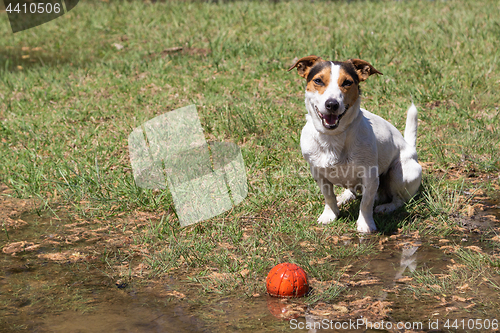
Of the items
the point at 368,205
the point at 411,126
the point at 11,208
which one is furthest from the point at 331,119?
the point at 11,208

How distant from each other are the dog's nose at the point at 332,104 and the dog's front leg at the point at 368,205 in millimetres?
808

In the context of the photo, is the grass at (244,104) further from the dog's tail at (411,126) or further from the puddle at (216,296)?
the dog's tail at (411,126)

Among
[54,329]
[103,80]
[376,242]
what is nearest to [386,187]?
[376,242]

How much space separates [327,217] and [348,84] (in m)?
1.34

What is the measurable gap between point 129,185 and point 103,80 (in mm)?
3442

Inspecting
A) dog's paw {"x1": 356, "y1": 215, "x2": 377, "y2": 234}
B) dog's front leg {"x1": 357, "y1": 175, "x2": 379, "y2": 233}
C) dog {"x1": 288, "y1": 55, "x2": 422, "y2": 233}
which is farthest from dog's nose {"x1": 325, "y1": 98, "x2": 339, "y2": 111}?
dog's paw {"x1": 356, "y1": 215, "x2": 377, "y2": 234}

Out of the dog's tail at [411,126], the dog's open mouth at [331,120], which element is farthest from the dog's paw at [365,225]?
the dog's tail at [411,126]

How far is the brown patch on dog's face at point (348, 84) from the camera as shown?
418 cm

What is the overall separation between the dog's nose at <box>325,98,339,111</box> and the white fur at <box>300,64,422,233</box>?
3 centimetres

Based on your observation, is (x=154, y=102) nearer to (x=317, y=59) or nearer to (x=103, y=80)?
(x=103, y=80)

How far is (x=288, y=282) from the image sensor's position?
3502 millimetres

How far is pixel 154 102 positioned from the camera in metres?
7.52

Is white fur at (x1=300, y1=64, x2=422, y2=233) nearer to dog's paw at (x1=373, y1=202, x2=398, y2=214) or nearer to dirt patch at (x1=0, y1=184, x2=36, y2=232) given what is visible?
dog's paw at (x1=373, y1=202, x2=398, y2=214)

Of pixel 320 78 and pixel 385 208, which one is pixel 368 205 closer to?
pixel 385 208
